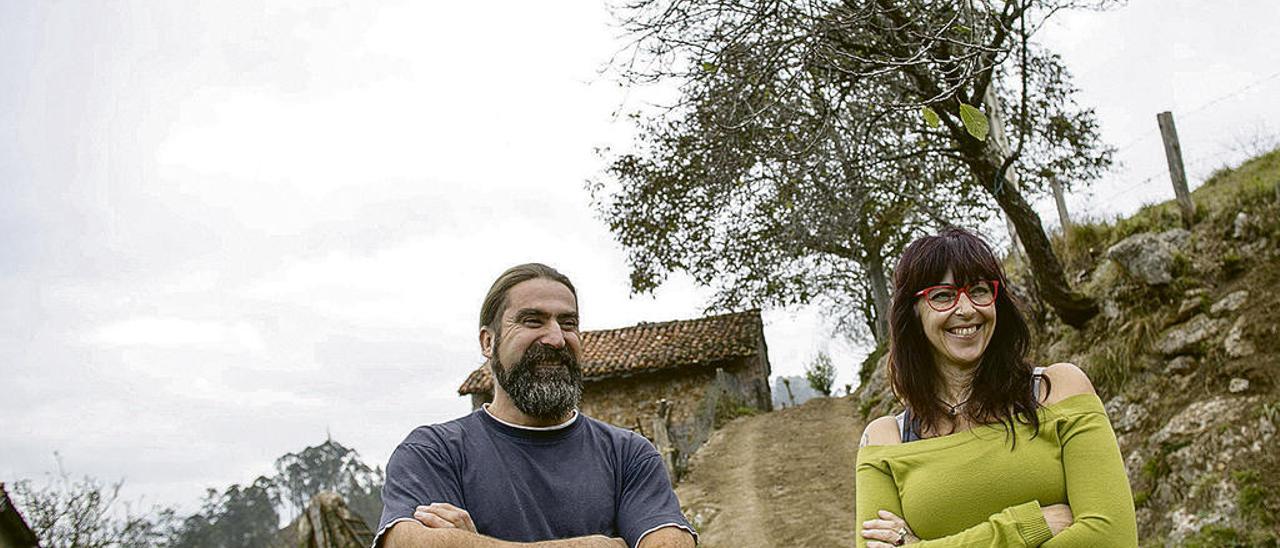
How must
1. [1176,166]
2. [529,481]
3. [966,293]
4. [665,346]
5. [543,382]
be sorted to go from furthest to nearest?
1. [665,346]
2. [1176,166]
3. [543,382]
4. [529,481]
5. [966,293]

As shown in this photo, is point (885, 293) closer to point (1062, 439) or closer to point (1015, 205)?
point (1015, 205)

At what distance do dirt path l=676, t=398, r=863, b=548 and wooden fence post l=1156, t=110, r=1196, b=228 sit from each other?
4.43 m

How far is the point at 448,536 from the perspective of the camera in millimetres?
2381

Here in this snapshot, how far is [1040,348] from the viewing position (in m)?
9.10

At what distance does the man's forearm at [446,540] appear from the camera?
2.38m

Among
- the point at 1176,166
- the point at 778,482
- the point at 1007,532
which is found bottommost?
the point at 778,482

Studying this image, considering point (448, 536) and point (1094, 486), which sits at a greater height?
point (448, 536)

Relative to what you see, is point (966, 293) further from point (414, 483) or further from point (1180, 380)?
point (1180, 380)

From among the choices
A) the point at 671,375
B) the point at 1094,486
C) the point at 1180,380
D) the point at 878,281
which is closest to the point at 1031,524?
the point at 1094,486

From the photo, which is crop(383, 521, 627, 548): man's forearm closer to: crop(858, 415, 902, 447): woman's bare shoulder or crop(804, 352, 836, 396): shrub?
crop(858, 415, 902, 447): woman's bare shoulder

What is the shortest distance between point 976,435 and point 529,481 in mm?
1271

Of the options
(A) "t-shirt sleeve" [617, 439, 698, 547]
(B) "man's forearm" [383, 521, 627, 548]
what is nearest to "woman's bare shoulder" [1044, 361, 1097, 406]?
(A) "t-shirt sleeve" [617, 439, 698, 547]

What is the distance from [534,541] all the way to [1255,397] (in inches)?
217

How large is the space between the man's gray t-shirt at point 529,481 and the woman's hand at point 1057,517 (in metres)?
1.01
